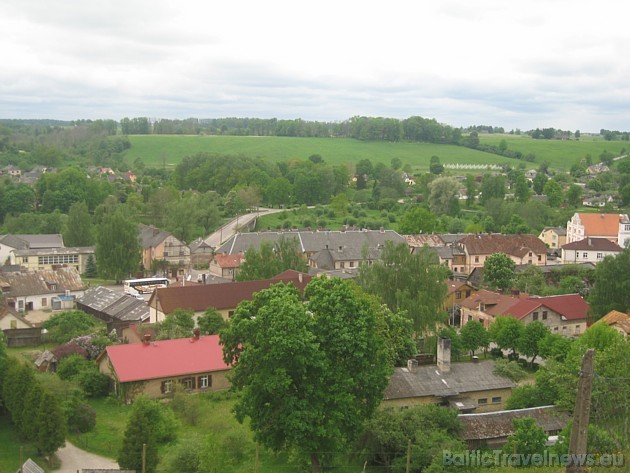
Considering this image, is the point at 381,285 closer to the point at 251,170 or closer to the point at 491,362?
the point at 491,362

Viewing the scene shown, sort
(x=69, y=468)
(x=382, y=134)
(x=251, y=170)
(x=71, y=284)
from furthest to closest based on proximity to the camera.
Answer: (x=382, y=134) → (x=251, y=170) → (x=71, y=284) → (x=69, y=468)

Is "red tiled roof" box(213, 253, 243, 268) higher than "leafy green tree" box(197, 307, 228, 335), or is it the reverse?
"leafy green tree" box(197, 307, 228, 335)

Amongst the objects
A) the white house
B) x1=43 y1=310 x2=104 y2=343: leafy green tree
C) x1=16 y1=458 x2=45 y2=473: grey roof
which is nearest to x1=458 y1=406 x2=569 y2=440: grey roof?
x1=16 y1=458 x2=45 y2=473: grey roof

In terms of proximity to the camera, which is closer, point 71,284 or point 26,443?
point 26,443

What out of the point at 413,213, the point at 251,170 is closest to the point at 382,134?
the point at 251,170

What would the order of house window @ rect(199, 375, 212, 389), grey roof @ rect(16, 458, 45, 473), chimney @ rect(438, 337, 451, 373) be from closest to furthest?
1. grey roof @ rect(16, 458, 45, 473)
2. chimney @ rect(438, 337, 451, 373)
3. house window @ rect(199, 375, 212, 389)

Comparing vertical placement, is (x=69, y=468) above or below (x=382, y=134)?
below

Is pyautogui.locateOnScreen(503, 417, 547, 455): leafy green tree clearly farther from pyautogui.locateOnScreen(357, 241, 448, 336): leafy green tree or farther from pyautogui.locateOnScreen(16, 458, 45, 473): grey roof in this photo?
pyautogui.locateOnScreen(357, 241, 448, 336): leafy green tree

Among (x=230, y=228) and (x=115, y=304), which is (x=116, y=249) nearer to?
(x=115, y=304)
